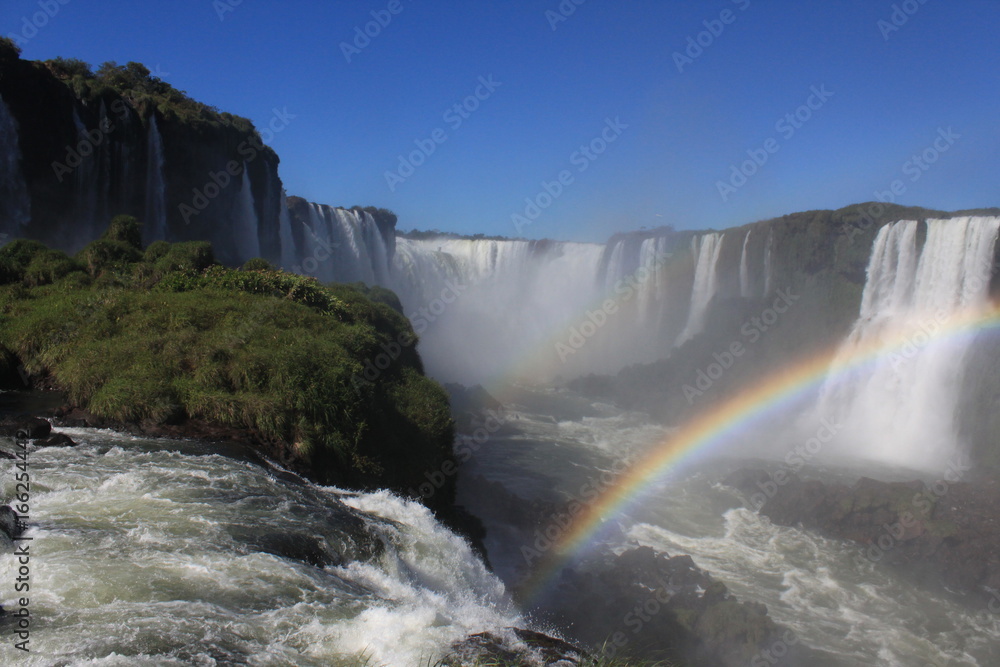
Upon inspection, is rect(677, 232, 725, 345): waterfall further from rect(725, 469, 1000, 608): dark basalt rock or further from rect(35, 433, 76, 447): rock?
rect(35, 433, 76, 447): rock

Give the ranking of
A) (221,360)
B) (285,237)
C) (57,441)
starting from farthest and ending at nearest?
(285,237) < (221,360) < (57,441)

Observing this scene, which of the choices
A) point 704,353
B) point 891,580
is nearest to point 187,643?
point 891,580

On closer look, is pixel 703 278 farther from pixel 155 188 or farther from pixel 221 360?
pixel 221 360

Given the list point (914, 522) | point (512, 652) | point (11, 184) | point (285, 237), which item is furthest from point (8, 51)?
point (914, 522)

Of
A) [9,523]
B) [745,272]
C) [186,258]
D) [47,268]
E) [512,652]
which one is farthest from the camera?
[745,272]

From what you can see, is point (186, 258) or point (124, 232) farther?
point (124, 232)

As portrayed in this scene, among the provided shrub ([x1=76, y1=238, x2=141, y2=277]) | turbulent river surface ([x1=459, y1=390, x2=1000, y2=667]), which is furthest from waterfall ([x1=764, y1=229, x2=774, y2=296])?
shrub ([x1=76, y1=238, x2=141, y2=277])

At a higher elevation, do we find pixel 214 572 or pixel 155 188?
pixel 155 188
